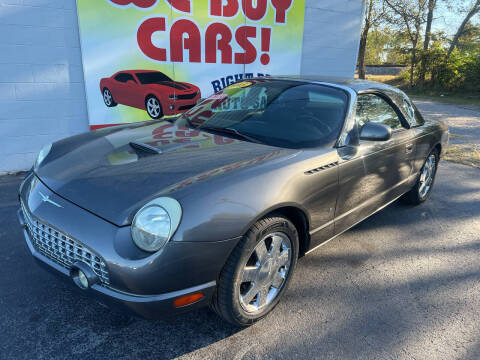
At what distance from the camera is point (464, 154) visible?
23.2 feet

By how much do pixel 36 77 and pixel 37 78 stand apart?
18 millimetres

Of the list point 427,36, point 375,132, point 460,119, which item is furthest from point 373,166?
point 427,36

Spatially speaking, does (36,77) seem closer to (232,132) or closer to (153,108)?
(153,108)

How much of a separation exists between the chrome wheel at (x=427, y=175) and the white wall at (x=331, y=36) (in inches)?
158

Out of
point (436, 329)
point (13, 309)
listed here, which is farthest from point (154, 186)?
point (436, 329)

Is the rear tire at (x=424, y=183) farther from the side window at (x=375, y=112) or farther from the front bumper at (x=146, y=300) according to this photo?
the front bumper at (x=146, y=300)

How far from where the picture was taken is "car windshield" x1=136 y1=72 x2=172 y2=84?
6121 mm

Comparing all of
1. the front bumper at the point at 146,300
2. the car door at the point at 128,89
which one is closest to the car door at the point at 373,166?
the front bumper at the point at 146,300

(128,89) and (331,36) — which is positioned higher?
(331,36)

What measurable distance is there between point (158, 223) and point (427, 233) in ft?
10.3

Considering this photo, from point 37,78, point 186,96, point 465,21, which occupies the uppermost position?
point 465,21

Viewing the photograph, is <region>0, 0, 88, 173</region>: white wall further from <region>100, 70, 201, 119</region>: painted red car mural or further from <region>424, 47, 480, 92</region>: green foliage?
<region>424, 47, 480, 92</region>: green foliage

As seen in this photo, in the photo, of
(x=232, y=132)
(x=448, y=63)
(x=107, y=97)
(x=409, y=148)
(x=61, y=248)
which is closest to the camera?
(x=61, y=248)

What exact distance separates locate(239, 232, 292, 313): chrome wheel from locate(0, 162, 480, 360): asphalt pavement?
0.18 metres
